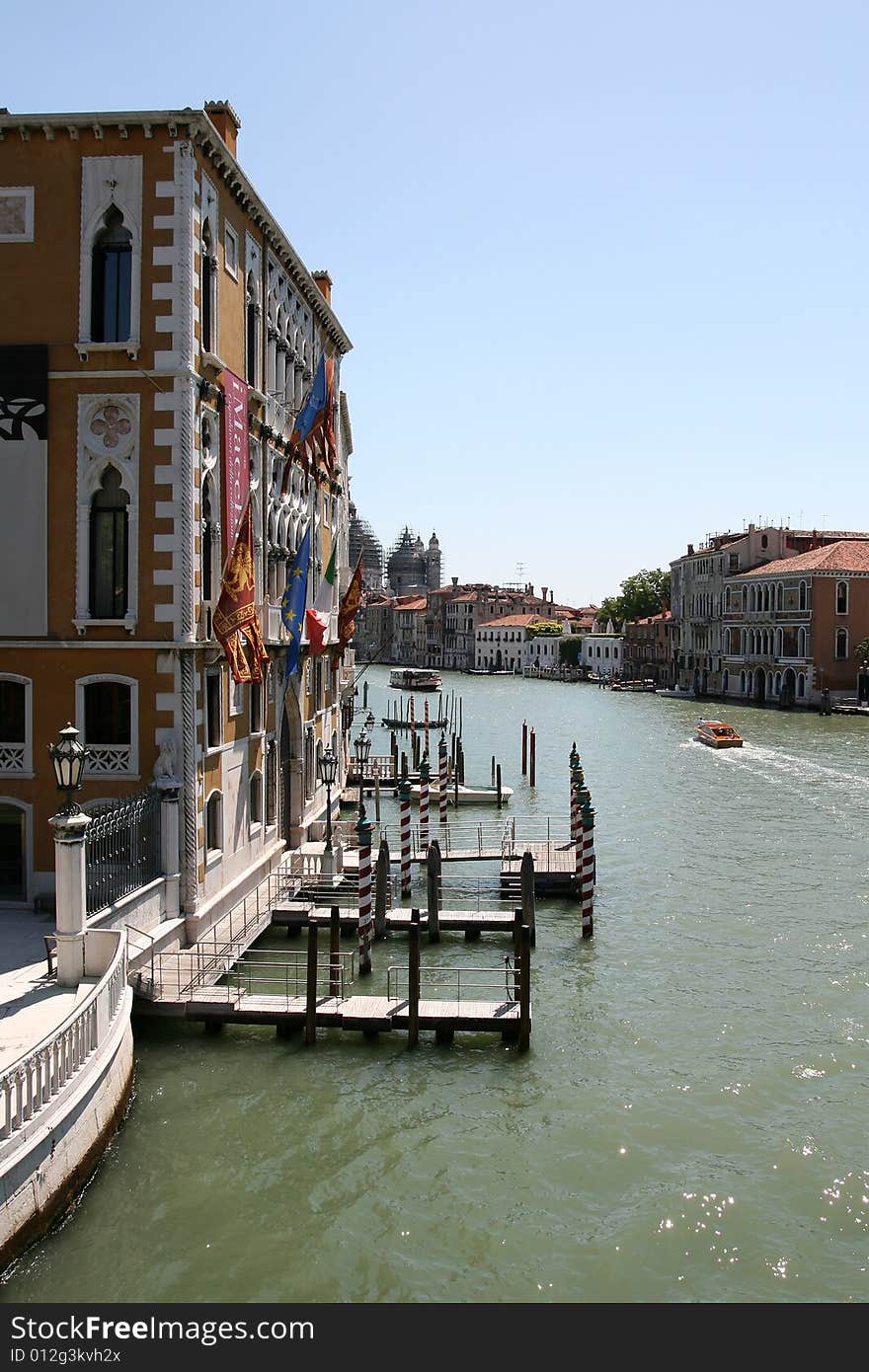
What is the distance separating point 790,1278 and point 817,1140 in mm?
2555

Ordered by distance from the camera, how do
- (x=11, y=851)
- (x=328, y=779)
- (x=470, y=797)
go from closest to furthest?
(x=11, y=851) < (x=328, y=779) < (x=470, y=797)

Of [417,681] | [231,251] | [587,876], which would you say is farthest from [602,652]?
[231,251]

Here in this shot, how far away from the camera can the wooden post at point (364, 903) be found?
16.5 m

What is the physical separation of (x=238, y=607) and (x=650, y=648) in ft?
317

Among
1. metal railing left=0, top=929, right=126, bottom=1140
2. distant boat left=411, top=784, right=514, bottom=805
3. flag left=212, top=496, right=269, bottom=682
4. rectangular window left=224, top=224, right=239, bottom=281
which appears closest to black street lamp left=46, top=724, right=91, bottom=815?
metal railing left=0, top=929, right=126, bottom=1140

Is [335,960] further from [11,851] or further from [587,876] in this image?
[587,876]

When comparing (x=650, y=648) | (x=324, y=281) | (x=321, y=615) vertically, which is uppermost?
(x=324, y=281)

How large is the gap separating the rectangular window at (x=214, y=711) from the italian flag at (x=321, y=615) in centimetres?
498

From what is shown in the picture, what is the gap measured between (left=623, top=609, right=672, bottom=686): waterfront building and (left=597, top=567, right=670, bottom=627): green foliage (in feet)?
3.80

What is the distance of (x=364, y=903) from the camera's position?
16797 millimetres

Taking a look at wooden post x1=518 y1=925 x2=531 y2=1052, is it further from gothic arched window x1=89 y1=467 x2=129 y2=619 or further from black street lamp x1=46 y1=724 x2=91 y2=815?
gothic arched window x1=89 y1=467 x2=129 y2=619

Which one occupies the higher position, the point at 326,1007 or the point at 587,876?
the point at 587,876

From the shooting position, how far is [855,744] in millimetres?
49031
